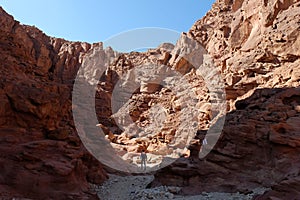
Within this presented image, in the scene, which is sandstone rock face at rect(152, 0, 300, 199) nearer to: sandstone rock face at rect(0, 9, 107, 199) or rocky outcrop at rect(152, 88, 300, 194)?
rocky outcrop at rect(152, 88, 300, 194)

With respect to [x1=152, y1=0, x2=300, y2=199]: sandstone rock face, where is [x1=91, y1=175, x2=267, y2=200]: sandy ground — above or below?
below

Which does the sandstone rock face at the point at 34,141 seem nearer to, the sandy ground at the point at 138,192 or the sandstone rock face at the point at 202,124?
the sandstone rock face at the point at 202,124

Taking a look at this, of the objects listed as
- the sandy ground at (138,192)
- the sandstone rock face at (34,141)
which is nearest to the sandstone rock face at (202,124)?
the sandstone rock face at (34,141)

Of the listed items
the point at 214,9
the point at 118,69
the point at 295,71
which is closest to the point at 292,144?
the point at 295,71

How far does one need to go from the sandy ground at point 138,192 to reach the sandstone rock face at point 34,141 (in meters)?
1.05

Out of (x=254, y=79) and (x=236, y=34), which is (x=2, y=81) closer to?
(x=254, y=79)

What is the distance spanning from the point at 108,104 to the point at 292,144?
35.9 metres

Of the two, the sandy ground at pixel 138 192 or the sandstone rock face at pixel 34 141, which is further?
the sandy ground at pixel 138 192

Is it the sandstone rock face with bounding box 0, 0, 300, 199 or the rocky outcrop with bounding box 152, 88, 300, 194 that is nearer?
the sandstone rock face with bounding box 0, 0, 300, 199

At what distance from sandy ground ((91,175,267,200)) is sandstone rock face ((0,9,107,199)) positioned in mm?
1047

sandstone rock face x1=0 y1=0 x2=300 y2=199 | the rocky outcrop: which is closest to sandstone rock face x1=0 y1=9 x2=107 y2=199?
sandstone rock face x1=0 y1=0 x2=300 y2=199

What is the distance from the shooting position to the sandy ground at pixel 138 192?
11.5 meters

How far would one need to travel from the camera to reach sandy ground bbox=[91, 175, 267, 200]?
11530 millimetres

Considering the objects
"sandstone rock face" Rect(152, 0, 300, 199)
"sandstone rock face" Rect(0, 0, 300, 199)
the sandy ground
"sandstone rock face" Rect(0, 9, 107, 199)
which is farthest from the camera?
"sandstone rock face" Rect(152, 0, 300, 199)
